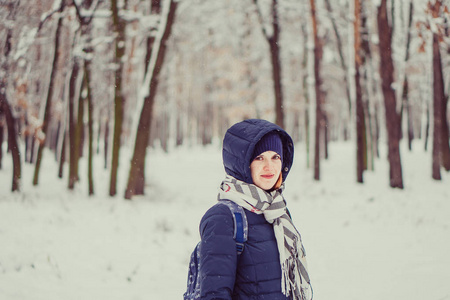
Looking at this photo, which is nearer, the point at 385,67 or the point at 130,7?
the point at 385,67

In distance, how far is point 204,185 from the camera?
13.6 metres

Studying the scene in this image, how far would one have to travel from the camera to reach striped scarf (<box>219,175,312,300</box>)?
201 centimetres

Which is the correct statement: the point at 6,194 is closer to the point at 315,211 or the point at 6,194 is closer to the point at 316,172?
the point at 315,211

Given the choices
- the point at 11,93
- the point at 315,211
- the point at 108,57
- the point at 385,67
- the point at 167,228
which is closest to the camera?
the point at 167,228

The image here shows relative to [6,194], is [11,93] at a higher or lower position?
higher

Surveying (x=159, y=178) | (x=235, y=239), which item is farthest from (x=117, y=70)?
(x=235, y=239)

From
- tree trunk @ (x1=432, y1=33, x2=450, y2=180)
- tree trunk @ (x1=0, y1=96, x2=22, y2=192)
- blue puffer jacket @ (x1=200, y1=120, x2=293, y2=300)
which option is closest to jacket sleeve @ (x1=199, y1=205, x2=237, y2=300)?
blue puffer jacket @ (x1=200, y1=120, x2=293, y2=300)

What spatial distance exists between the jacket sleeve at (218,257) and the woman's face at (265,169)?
0.30m

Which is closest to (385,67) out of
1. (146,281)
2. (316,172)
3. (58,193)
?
(316,172)

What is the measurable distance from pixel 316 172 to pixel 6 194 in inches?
396

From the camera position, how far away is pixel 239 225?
1933mm

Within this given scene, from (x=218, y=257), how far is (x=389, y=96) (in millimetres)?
10415

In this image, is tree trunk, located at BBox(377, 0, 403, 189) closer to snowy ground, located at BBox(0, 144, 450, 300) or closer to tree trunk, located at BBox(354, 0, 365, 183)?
snowy ground, located at BBox(0, 144, 450, 300)

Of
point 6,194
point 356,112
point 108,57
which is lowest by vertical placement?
point 6,194
